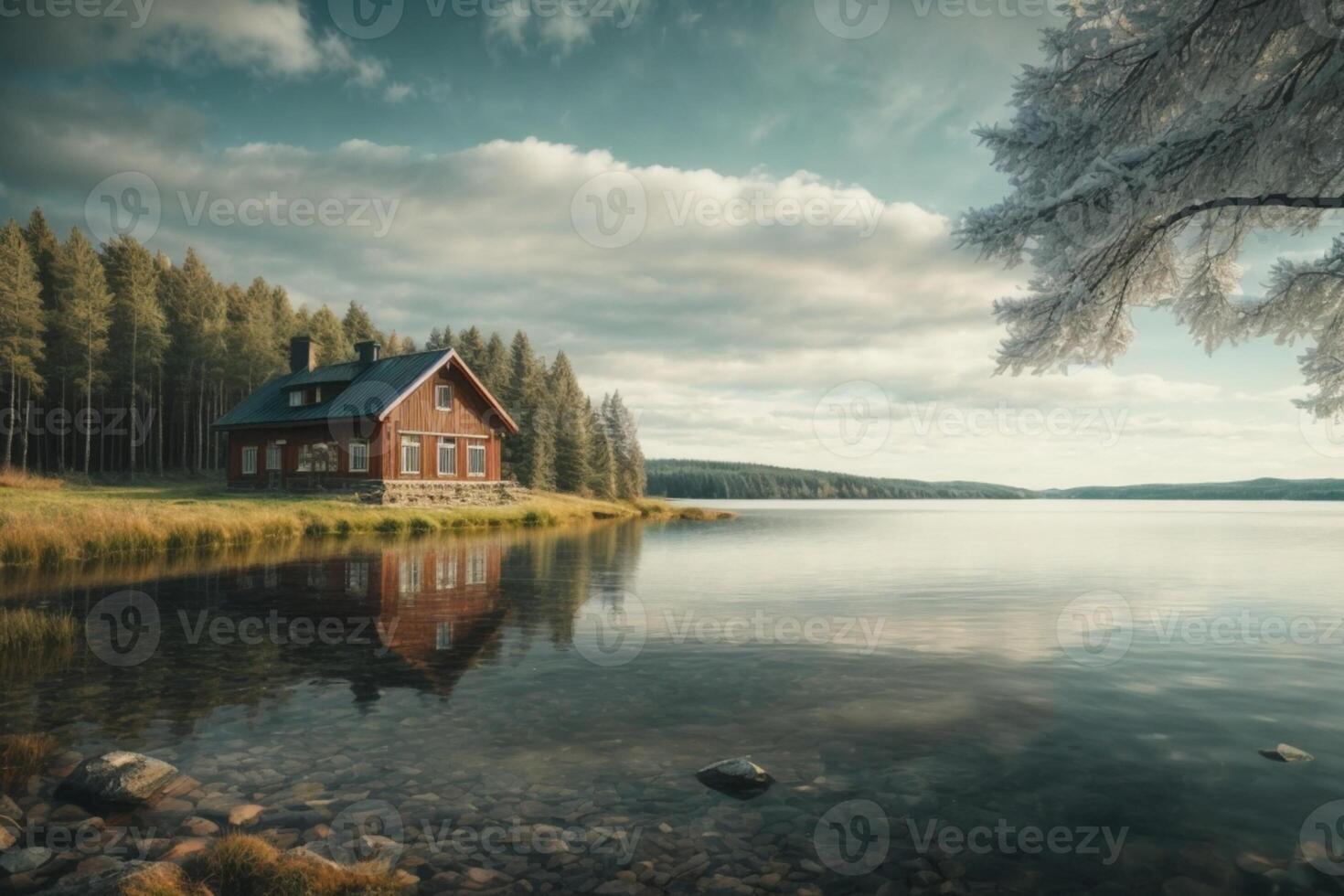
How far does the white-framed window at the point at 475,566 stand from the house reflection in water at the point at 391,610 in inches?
1.0

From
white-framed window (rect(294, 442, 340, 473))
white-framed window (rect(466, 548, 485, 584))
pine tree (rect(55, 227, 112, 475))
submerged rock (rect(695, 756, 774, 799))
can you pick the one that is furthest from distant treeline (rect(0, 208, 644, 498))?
submerged rock (rect(695, 756, 774, 799))

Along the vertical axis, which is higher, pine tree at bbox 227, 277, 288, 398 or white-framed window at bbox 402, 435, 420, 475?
pine tree at bbox 227, 277, 288, 398

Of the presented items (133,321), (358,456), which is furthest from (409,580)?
(133,321)

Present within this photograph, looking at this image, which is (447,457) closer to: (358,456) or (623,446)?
(358,456)

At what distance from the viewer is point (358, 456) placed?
39.1m

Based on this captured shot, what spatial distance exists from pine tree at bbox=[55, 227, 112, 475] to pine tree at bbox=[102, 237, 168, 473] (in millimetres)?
2591

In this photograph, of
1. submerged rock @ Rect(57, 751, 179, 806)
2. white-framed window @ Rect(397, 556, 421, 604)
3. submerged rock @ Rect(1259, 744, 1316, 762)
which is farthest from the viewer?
white-framed window @ Rect(397, 556, 421, 604)

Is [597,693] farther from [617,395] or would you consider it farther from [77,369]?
[617,395]

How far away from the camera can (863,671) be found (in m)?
9.90

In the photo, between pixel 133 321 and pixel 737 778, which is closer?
pixel 737 778

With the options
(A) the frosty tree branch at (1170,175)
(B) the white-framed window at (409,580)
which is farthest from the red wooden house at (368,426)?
(A) the frosty tree branch at (1170,175)

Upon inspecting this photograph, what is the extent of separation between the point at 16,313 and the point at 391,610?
4511 centimetres

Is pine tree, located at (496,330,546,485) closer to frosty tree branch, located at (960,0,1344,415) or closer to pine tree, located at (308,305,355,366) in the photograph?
pine tree, located at (308,305,355,366)

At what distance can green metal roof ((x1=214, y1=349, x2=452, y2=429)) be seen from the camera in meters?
38.6
